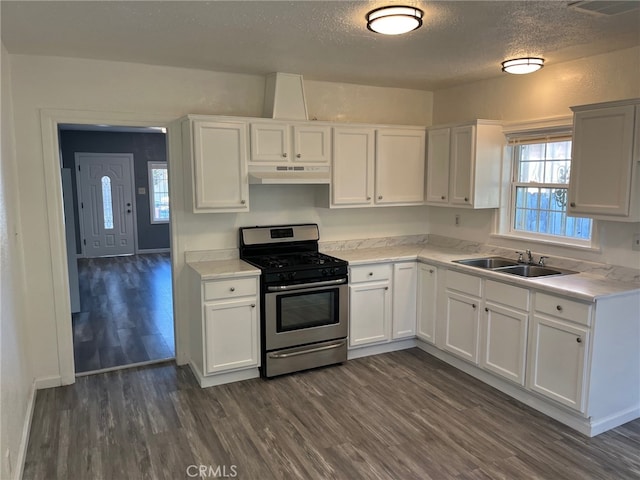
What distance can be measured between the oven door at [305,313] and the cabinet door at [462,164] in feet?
4.29

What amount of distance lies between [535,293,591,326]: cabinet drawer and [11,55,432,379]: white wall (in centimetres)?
198

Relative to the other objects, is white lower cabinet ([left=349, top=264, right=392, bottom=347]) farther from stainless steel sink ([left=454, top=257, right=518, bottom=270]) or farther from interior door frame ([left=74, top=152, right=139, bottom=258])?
interior door frame ([left=74, top=152, right=139, bottom=258])

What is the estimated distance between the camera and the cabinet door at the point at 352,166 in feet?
13.7

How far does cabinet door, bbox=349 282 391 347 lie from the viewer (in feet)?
13.5

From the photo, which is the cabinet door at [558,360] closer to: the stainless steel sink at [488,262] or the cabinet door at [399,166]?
the stainless steel sink at [488,262]

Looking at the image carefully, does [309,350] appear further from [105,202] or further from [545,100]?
[105,202]

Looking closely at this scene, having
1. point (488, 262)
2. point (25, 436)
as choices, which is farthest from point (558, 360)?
point (25, 436)

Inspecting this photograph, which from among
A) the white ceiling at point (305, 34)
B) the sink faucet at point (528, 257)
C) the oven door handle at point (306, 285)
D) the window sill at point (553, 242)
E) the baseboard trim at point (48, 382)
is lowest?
the baseboard trim at point (48, 382)

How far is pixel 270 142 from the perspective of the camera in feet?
12.7

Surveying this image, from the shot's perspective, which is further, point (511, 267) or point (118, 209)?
point (118, 209)

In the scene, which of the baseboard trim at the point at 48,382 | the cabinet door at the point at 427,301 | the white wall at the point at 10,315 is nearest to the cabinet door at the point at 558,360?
the cabinet door at the point at 427,301

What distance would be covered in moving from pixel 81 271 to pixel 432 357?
20.8ft

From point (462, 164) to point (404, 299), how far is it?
1.32 meters

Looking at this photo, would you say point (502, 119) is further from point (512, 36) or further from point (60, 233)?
point (60, 233)
